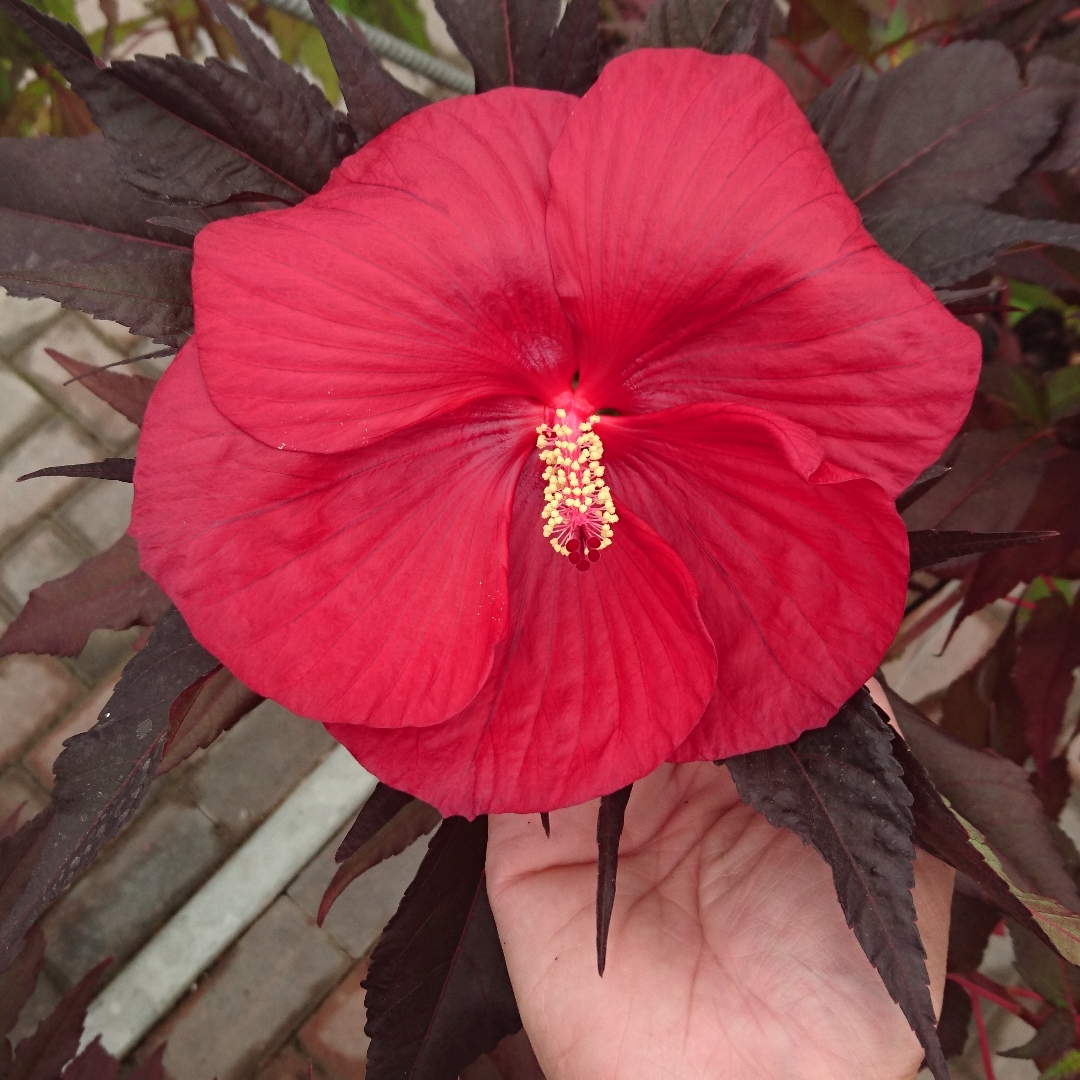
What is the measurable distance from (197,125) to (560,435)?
9.4 inches

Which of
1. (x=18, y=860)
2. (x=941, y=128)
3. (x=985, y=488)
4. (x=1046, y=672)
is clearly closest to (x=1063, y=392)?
(x=985, y=488)

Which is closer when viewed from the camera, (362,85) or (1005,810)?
(362,85)

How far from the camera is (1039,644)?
2.99 ft

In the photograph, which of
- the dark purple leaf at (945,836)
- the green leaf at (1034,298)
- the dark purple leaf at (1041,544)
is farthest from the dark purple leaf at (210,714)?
the green leaf at (1034,298)

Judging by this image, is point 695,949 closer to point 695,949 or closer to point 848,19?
point 695,949

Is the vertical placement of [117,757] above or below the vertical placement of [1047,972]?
above

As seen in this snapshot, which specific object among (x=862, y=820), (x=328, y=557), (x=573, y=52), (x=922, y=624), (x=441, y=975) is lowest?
(x=922, y=624)

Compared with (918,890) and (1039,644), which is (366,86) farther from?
(1039,644)

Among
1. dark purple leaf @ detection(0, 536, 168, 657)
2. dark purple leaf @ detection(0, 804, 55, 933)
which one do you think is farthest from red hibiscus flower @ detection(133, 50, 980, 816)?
dark purple leaf @ detection(0, 804, 55, 933)

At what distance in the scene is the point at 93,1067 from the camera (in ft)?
3.10

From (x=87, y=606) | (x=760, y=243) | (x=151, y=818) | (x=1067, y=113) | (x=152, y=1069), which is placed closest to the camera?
(x=760, y=243)

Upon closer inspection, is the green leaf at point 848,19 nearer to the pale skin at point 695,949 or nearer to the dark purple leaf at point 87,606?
the pale skin at point 695,949

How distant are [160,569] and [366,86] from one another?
267 mm

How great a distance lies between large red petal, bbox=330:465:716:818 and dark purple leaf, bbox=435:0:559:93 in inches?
11.0
